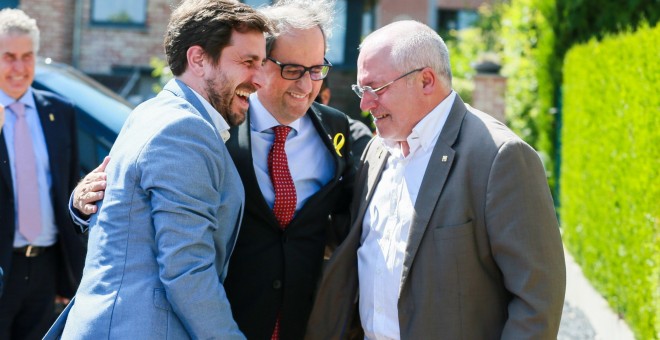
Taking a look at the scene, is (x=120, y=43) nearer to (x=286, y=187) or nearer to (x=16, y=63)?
(x=16, y=63)

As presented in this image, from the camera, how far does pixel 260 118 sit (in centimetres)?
355

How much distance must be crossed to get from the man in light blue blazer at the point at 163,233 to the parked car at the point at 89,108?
277 cm

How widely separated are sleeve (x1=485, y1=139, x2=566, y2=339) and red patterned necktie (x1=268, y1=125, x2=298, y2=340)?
0.85 metres

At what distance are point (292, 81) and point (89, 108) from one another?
2697 mm

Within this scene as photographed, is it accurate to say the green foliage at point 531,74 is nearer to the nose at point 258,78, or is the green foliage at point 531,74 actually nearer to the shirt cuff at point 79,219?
the nose at point 258,78

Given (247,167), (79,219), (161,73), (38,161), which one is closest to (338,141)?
(247,167)

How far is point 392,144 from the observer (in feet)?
10.8

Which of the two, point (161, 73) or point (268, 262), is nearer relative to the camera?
point (268, 262)

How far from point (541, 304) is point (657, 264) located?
2415 millimetres

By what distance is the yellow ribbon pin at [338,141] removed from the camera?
12.0ft

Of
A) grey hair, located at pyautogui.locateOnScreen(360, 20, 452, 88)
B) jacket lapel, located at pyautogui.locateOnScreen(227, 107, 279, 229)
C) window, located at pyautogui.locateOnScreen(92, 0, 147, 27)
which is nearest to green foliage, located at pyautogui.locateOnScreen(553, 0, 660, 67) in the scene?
grey hair, located at pyautogui.locateOnScreen(360, 20, 452, 88)

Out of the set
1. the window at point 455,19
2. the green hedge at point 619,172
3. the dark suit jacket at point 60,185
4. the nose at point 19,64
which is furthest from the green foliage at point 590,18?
the window at point 455,19

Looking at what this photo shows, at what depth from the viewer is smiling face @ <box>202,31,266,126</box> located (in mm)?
2846

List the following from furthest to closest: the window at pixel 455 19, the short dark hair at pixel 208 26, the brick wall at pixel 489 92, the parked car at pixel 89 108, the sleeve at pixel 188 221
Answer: the window at pixel 455 19
the brick wall at pixel 489 92
the parked car at pixel 89 108
the short dark hair at pixel 208 26
the sleeve at pixel 188 221
